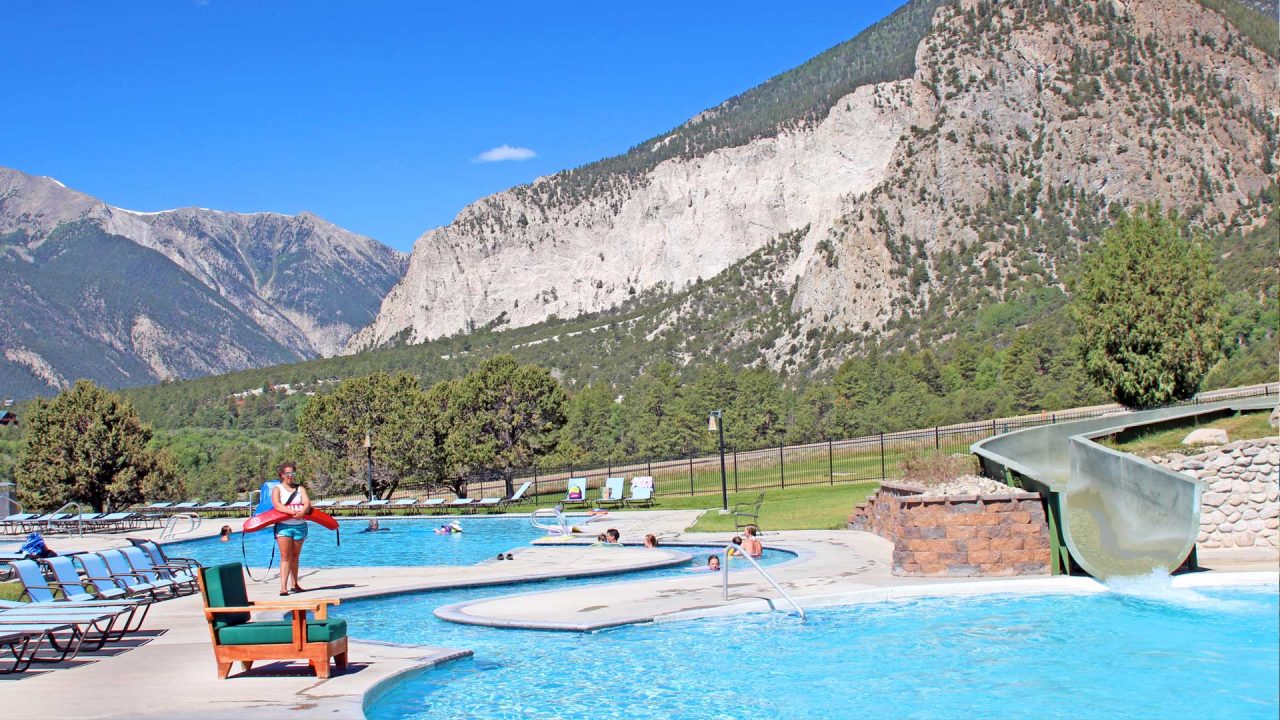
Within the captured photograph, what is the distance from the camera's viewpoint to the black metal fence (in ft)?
106

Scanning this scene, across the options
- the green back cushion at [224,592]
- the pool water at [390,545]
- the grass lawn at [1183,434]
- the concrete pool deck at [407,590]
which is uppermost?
the grass lawn at [1183,434]

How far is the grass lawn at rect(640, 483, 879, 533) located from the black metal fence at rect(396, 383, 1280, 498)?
57.8 inches

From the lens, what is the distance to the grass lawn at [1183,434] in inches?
631

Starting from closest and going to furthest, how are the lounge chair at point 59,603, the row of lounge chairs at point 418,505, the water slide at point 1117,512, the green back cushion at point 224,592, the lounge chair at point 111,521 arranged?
the green back cushion at point 224,592, the lounge chair at point 59,603, the water slide at point 1117,512, the lounge chair at point 111,521, the row of lounge chairs at point 418,505

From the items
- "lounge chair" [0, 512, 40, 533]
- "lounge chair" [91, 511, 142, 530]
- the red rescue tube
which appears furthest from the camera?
"lounge chair" [91, 511, 142, 530]

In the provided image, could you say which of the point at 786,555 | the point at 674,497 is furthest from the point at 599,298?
the point at 786,555

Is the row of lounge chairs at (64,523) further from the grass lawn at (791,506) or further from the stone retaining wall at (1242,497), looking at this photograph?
the stone retaining wall at (1242,497)

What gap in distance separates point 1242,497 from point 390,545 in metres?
17.7

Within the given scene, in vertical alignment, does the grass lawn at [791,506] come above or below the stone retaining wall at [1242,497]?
below

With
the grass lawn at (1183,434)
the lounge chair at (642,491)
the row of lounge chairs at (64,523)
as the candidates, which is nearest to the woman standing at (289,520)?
the grass lawn at (1183,434)

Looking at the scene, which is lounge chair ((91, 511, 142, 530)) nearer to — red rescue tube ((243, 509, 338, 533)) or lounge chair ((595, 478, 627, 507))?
lounge chair ((595, 478, 627, 507))

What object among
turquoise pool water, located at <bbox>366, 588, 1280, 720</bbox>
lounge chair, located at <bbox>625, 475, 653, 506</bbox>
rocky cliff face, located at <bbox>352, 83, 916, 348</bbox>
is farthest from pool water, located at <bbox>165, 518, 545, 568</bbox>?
rocky cliff face, located at <bbox>352, 83, 916, 348</bbox>

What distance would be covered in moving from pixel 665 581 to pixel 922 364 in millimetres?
53790

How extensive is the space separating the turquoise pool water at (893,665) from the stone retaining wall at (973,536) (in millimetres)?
1197
